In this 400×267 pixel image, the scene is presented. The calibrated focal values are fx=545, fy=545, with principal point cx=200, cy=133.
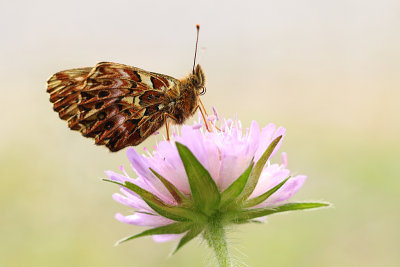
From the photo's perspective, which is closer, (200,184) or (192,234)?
(200,184)

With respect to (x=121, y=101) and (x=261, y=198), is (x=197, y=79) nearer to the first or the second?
(x=121, y=101)

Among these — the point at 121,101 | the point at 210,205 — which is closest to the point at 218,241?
the point at 210,205

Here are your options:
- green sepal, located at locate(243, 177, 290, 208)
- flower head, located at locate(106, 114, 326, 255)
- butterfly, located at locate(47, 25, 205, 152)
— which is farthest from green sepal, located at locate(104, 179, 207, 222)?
butterfly, located at locate(47, 25, 205, 152)

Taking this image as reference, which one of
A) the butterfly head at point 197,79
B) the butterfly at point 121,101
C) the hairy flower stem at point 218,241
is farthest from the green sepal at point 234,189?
the butterfly head at point 197,79

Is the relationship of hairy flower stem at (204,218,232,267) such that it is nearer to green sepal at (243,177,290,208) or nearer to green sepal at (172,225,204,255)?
green sepal at (172,225,204,255)

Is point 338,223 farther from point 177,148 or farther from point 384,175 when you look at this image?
point 177,148

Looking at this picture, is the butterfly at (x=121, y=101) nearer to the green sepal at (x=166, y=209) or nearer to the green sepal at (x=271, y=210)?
the green sepal at (x=166, y=209)

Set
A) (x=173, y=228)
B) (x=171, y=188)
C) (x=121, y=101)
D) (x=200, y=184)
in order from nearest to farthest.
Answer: (x=200, y=184) < (x=171, y=188) < (x=173, y=228) < (x=121, y=101)
